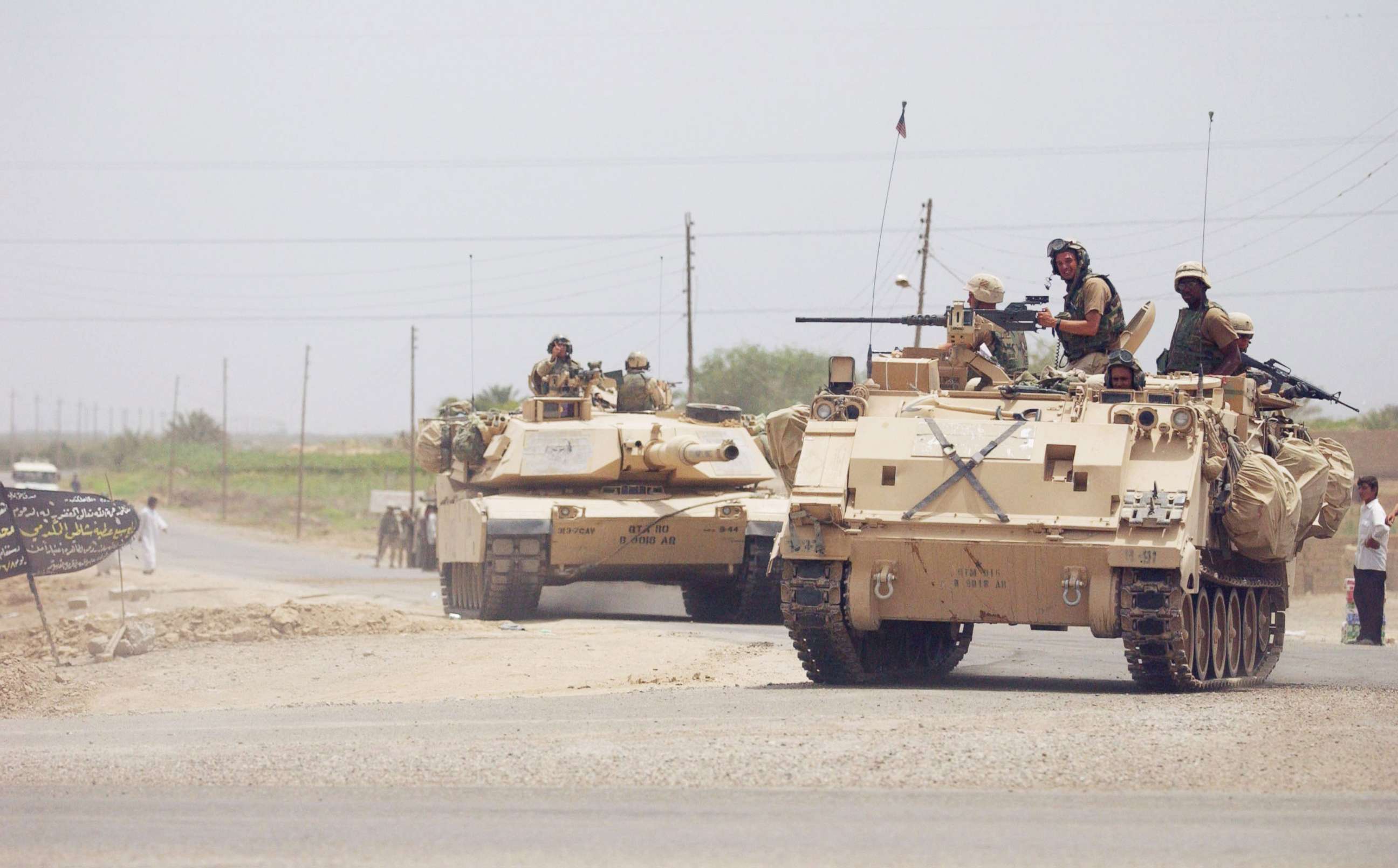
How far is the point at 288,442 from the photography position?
19912 cm

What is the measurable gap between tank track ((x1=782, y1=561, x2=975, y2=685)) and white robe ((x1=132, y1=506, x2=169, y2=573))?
20.6m

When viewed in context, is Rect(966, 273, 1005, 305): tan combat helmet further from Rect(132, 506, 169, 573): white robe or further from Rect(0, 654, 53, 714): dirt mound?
Rect(132, 506, 169, 573): white robe

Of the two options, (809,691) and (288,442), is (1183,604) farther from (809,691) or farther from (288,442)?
(288,442)

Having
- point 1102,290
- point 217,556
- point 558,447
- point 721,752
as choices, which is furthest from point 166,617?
point 217,556

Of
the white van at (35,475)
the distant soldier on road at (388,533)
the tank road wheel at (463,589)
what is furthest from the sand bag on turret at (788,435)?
the white van at (35,475)

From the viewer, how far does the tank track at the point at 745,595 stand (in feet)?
66.9

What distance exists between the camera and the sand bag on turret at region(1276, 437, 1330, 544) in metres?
13.9

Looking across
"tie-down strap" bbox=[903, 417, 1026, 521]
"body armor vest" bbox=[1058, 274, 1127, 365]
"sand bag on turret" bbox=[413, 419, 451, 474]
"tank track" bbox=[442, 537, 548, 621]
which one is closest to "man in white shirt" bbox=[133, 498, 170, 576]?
"sand bag on turret" bbox=[413, 419, 451, 474]

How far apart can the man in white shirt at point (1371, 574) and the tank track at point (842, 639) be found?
5459 millimetres

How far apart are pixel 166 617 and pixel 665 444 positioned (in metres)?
5.69

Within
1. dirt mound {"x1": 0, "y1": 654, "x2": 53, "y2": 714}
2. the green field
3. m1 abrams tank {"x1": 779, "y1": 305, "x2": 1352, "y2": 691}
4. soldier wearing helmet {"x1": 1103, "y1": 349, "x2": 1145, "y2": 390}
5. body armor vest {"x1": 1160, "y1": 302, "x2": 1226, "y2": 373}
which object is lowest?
the green field

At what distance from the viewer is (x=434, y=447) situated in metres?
22.6

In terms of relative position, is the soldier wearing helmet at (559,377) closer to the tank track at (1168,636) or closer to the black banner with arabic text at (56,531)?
the black banner with arabic text at (56,531)

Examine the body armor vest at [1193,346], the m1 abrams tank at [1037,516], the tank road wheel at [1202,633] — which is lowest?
the tank road wheel at [1202,633]
